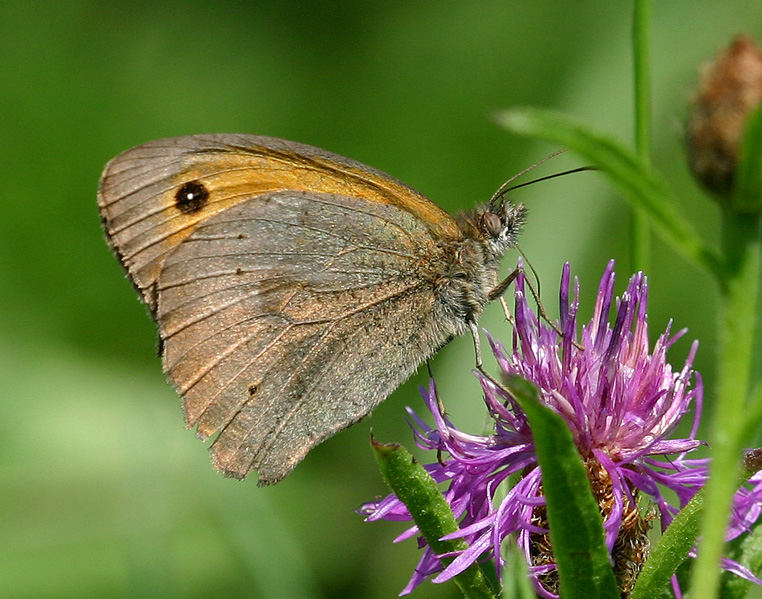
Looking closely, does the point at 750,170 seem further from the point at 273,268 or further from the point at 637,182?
the point at 273,268

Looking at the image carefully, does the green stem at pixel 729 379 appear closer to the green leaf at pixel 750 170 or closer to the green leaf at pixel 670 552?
the green leaf at pixel 750 170

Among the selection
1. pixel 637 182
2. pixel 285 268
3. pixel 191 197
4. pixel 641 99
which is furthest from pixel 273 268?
pixel 637 182

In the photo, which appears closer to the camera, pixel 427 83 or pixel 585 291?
pixel 585 291

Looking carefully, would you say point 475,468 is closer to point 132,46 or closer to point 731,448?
point 731,448

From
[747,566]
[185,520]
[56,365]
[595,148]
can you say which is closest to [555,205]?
[185,520]

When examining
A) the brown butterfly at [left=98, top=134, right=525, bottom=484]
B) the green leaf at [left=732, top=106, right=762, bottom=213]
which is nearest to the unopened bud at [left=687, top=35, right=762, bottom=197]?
the green leaf at [left=732, top=106, right=762, bottom=213]
